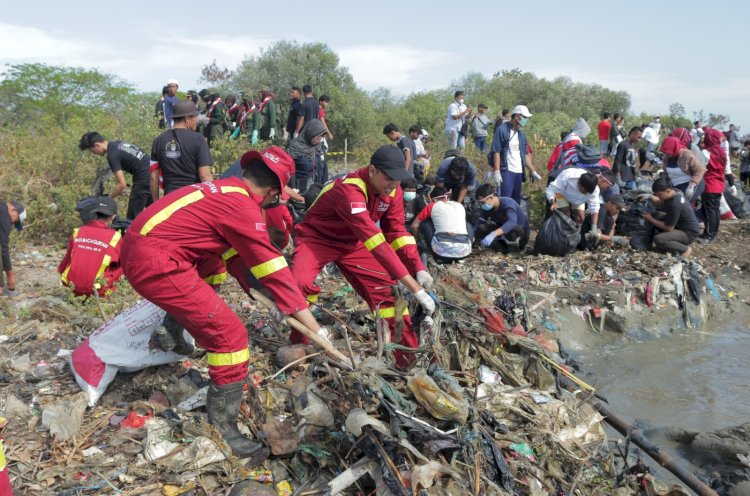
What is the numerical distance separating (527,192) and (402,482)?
8.11 m

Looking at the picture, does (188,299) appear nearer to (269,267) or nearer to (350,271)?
(269,267)

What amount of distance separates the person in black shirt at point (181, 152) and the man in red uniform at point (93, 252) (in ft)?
2.10

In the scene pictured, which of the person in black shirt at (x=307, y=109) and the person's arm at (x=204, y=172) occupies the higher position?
the person in black shirt at (x=307, y=109)

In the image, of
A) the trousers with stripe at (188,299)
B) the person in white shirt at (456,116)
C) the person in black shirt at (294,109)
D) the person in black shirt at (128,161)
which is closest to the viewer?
the trousers with stripe at (188,299)

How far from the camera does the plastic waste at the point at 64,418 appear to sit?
3.20 metres

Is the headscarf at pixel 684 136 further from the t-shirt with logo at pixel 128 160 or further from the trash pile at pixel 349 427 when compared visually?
the t-shirt with logo at pixel 128 160

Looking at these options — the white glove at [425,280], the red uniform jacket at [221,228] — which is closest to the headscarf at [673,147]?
the white glove at [425,280]

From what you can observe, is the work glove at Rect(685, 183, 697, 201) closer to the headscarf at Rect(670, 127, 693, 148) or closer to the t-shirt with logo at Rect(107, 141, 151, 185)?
the headscarf at Rect(670, 127, 693, 148)

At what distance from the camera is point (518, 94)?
27.0 m

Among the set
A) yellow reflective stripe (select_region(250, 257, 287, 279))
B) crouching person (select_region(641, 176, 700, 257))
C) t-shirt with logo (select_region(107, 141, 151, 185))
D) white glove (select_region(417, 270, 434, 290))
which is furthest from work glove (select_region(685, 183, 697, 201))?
yellow reflective stripe (select_region(250, 257, 287, 279))

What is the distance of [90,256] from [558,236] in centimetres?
533

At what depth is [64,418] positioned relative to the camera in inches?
127

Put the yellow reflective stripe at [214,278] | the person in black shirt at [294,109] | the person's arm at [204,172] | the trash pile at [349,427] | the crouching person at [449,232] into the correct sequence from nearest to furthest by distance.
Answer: the trash pile at [349,427]
the yellow reflective stripe at [214,278]
the person's arm at [204,172]
the crouching person at [449,232]
the person in black shirt at [294,109]

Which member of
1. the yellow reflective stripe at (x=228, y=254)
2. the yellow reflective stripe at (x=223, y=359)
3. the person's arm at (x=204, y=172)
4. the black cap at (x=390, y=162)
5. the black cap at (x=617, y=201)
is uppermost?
the black cap at (x=390, y=162)
